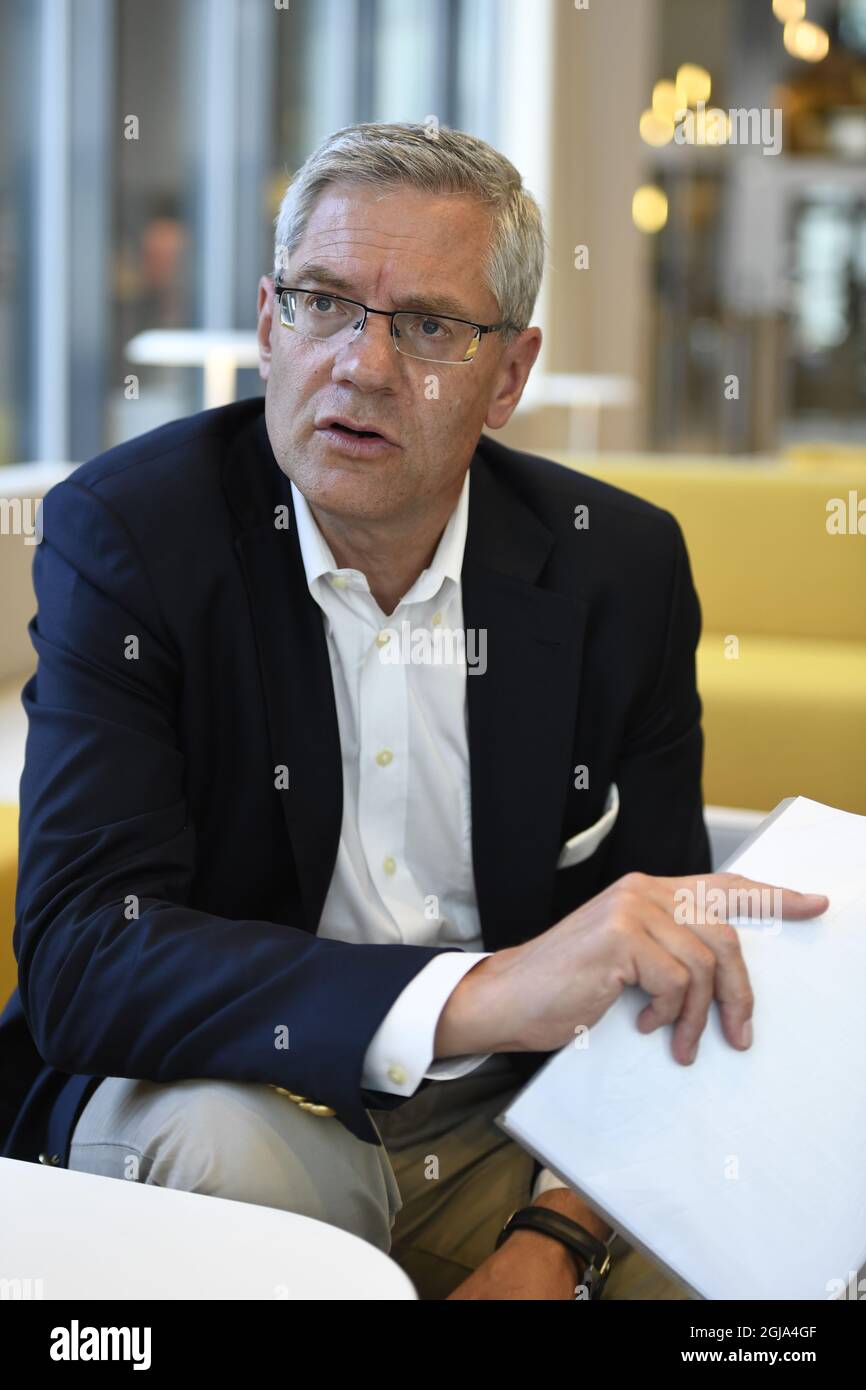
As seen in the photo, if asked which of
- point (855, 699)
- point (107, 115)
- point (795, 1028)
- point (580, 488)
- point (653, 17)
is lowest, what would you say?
point (855, 699)

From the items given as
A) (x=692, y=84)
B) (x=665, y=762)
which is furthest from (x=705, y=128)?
(x=665, y=762)

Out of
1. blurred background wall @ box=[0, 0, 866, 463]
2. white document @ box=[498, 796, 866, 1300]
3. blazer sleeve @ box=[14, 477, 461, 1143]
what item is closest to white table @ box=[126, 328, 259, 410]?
blurred background wall @ box=[0, 0, 866, 463]

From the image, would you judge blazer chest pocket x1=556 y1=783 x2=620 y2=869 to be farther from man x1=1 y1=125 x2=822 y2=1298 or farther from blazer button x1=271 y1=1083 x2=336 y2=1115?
blazer button x1=271 y1=1083 x2=336 y2=1115

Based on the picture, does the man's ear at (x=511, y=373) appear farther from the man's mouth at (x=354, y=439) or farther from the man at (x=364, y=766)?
the man's mouth at (x=354, y=439)

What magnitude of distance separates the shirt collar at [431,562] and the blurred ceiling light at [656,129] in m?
8.17

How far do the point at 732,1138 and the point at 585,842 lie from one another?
0.55 meters

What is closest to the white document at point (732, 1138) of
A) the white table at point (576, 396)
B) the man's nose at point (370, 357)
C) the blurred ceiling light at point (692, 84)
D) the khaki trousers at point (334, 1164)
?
the khaki trousers at point (334, 1164)

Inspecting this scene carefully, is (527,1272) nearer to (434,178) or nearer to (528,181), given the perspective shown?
(434,178)

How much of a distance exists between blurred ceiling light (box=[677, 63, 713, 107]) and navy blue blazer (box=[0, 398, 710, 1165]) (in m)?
9.19

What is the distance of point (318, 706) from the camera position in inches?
55.9

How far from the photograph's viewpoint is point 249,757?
4.61ft
